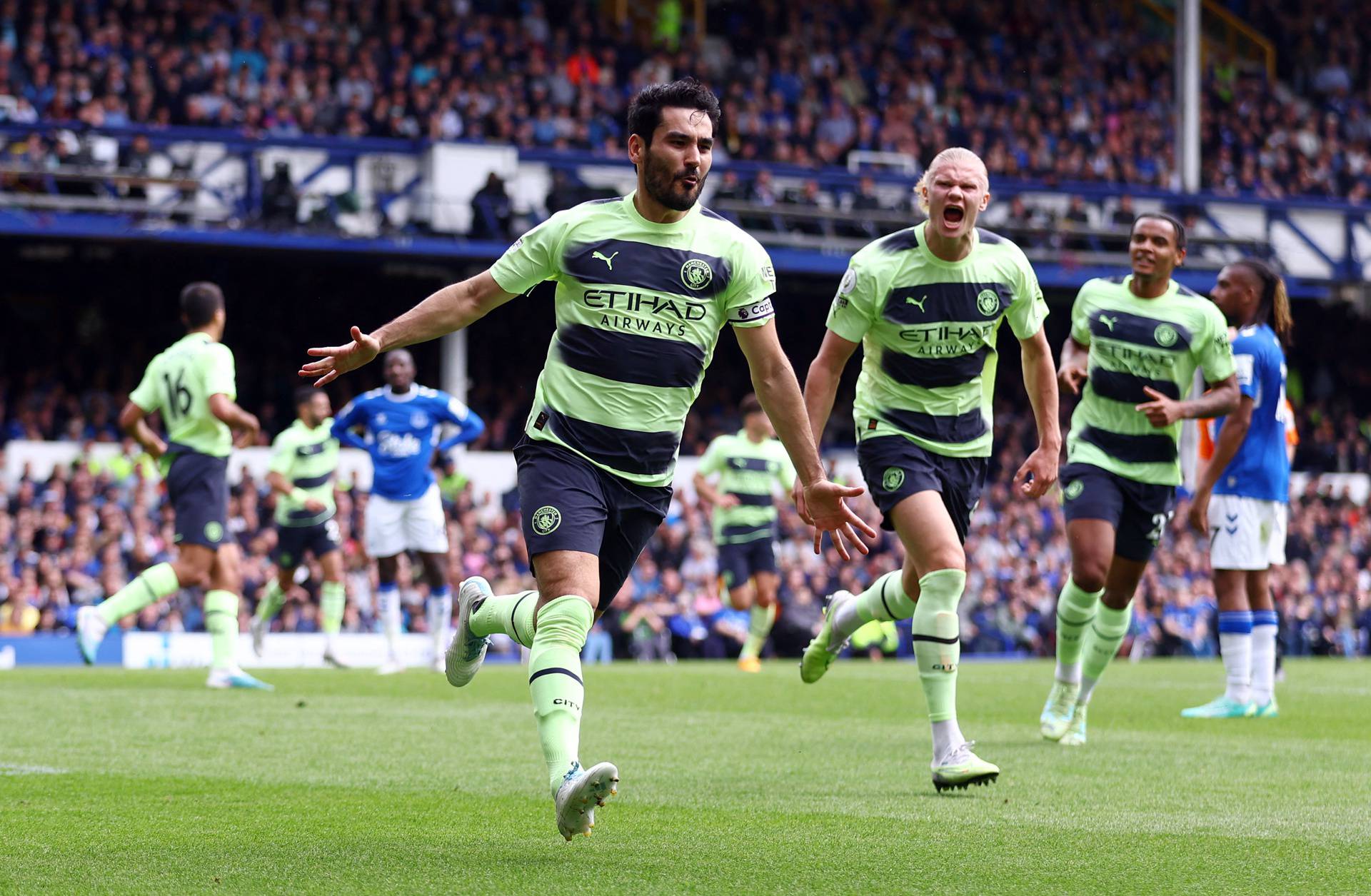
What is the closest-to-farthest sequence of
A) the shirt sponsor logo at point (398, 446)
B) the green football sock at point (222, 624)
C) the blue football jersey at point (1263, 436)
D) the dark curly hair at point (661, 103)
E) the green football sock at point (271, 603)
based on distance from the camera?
the dark curly hair at point (661, 103) < the blue football jersey at point (1263, 436) < the green football sock at point (222, 624) < the shirt sponsor logo at point (398, 446) < the green football sock at point (271, 603)

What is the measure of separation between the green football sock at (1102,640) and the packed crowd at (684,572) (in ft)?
30.8

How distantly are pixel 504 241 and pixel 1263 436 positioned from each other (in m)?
17.2

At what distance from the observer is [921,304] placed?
771 centimetres

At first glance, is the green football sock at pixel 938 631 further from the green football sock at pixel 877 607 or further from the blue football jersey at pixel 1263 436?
the blue football jersey at pixel 1263 436

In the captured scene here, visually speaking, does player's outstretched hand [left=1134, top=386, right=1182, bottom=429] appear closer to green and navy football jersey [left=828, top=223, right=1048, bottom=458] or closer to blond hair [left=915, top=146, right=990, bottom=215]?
green and navy football jersey [left=828, top=223, right=1048, bottom=458]

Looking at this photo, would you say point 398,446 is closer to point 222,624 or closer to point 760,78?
point 222,624

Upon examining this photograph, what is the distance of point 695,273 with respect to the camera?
5.86 m

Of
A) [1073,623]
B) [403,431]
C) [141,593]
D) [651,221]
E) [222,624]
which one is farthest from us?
[403,431]

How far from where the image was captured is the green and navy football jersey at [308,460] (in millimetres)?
16969

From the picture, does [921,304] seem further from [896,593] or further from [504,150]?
[504,150]

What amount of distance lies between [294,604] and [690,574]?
17.8ft

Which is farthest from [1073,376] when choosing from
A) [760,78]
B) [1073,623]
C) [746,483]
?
[760,78]

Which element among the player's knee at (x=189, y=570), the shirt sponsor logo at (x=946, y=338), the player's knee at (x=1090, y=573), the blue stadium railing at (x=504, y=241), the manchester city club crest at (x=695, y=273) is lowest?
the player's knee at (x=189, y=570)

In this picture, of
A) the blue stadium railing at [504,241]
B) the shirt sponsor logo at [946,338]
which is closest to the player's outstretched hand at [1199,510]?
the shirt sponsor logo at [946,338]
